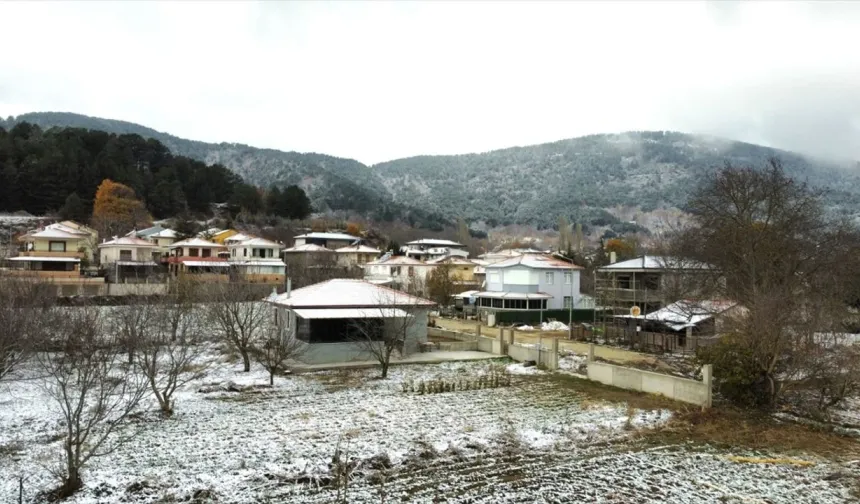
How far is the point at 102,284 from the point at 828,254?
1876 inches

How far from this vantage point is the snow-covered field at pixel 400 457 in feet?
30.9

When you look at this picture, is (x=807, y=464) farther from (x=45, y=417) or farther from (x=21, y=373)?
(x=21, y=373)

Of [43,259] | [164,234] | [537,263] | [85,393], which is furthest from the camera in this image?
[164,234]

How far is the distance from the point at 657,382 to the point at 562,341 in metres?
11.7

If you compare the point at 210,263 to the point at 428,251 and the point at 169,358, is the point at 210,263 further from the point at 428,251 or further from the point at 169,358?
the point at 428,251

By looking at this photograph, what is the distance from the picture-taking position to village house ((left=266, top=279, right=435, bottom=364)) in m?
22.7

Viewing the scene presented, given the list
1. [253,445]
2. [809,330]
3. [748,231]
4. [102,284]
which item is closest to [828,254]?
[748,231]

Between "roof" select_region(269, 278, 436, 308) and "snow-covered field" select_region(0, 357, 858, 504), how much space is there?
7.90 metres

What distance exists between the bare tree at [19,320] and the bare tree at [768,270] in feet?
65.9

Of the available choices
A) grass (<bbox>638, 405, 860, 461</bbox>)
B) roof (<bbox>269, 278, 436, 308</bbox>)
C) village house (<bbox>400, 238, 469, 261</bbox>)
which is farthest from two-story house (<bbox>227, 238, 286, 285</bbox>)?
grass (<bbox>638, 405, 860, 461</bbox>)

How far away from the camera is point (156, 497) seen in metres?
8.97

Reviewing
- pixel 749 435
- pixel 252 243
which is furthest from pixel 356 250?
pixel 749 435

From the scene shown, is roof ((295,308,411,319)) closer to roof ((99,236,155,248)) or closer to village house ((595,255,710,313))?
village house ((595,255,710,313))

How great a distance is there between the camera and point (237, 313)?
20.6 metres
